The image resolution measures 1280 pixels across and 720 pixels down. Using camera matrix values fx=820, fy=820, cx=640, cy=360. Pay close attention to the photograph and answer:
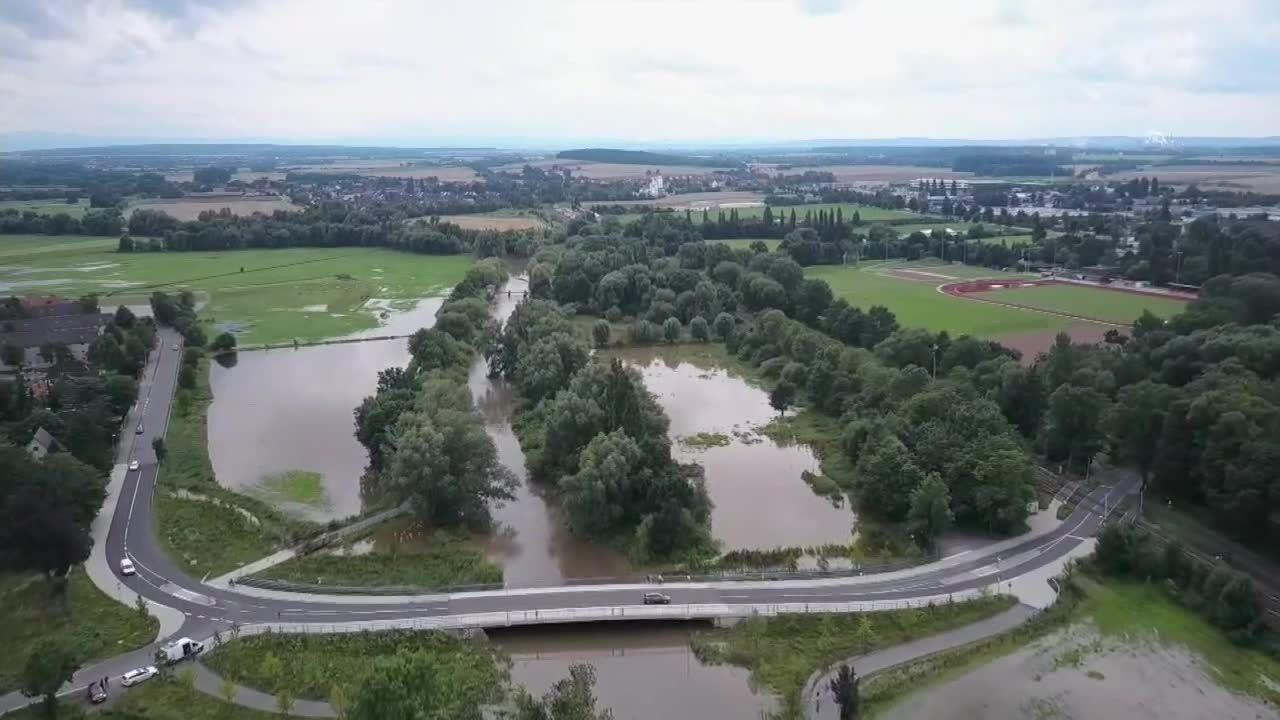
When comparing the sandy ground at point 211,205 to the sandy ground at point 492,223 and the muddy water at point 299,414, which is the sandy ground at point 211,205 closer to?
the sandy ground at point 492,223

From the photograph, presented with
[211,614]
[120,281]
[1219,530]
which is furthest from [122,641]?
[120,281]

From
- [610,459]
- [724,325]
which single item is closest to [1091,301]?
[724,325]

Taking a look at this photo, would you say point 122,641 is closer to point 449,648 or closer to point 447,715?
point 449,648

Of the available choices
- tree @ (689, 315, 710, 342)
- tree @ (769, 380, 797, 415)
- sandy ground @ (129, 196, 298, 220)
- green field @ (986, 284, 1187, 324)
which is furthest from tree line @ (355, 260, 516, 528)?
sandy ground @ (129, 196, 298, 220)

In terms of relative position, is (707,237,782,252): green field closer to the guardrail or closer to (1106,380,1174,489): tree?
(1106,380,1174,489): tree

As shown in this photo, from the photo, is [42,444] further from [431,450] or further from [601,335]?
[601,335]
